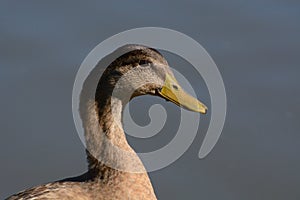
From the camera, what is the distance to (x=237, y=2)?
8.20 meters

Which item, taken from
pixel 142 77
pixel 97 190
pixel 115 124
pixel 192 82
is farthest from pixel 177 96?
pixel 192 82

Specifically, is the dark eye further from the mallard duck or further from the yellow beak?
the yellow beak

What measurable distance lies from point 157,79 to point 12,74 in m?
2.51

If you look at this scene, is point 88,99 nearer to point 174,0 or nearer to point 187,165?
point 187,165

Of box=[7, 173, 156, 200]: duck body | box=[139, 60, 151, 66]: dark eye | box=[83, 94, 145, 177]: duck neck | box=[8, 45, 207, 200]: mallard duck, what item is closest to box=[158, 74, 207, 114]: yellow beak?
box=[8, 45, 207, 200]: mallard duck

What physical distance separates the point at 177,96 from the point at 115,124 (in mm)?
391

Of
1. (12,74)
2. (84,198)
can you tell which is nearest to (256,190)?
(84,198)

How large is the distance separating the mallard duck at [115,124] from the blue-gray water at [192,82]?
1156 millimetres

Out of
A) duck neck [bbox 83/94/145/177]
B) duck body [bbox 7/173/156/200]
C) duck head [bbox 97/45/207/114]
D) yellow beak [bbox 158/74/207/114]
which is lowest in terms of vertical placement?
duck body [bbox 7/173/156/200]

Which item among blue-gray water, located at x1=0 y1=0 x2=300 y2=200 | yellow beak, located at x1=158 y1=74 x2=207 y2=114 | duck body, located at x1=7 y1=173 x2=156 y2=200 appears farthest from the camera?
blue-gray water, located at x1=0 y1=0 x2=300 y2=200

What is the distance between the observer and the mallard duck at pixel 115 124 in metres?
4.95

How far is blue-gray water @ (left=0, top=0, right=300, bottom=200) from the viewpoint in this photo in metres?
6.42

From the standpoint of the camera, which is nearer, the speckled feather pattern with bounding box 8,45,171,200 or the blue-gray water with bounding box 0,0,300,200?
the speckled feather pattern with bounding box 8,45,171,200

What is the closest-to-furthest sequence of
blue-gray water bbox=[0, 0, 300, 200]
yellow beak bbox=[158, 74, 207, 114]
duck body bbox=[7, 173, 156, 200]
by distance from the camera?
duck body bbox=[7, 173, 156, 200], yellow beak bbox=[158, 74, 207, 114], blue-gray water bbox=[0, 0, 300, 200]
